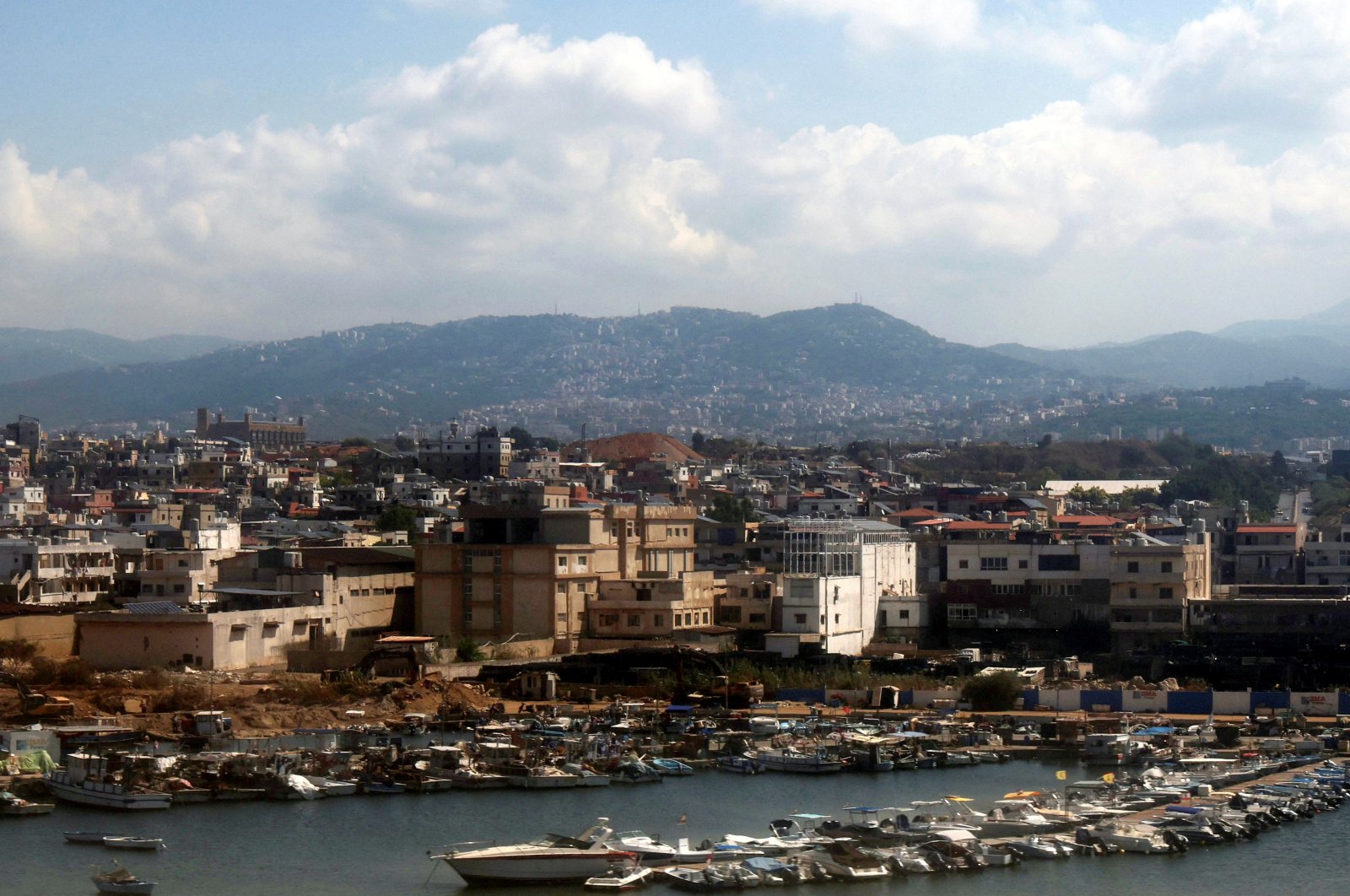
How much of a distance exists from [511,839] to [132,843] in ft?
14.5

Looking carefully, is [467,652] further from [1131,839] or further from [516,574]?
[1131,839]

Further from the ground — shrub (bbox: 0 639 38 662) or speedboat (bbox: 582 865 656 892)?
shrub (bbox: 0 639 38 662)

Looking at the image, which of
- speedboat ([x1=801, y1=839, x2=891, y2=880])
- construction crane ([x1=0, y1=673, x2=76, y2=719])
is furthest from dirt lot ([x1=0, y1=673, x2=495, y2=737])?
speedboat ([x1=801, y1=839, x2=891, y2=880])

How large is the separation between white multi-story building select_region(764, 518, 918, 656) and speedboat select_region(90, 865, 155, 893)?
18.7 m

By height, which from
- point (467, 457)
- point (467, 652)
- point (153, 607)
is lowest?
point (467, 652)

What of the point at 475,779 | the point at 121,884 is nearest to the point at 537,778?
the point at 475,779

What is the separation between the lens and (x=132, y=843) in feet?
76.3

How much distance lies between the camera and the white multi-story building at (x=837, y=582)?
39.0m

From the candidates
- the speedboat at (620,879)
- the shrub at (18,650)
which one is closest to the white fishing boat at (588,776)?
the speedboat at (620,879)

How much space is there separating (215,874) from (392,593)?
66.2 feet

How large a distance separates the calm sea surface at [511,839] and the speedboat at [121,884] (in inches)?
6.0

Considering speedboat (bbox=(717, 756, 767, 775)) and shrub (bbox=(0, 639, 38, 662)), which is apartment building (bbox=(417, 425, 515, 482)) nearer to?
shrub (bbox=(0, 639, 38, 662))

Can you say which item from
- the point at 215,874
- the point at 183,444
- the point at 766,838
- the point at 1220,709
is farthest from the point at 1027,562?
the point at 183,444

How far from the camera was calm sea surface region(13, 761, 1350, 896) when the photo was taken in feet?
72.4
